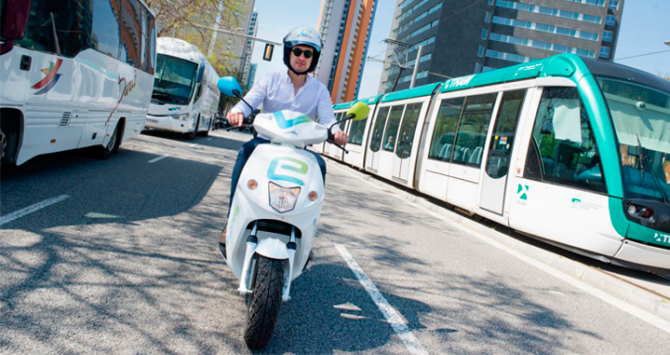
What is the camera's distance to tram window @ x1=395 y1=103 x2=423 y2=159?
1278 centimetres

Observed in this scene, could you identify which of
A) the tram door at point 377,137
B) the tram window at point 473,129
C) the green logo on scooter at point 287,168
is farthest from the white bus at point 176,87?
the green logo on scooter at point 287,168

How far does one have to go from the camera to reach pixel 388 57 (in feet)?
326

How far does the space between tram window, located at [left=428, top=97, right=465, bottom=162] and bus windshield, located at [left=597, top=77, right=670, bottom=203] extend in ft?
12.1

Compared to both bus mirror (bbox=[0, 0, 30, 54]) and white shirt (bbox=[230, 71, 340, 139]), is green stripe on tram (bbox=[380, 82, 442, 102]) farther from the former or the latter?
bus mirror (bbox=[0, 0, 30, 54])

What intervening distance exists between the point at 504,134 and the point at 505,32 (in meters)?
75.2

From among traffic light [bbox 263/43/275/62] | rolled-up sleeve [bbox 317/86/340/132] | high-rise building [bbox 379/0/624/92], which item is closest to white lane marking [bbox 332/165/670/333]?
rolled-up sleeve [bbox 317/86/340/132]

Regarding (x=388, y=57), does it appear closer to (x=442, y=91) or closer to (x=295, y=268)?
(x=442, y=91)

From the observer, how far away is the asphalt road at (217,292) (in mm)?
2752

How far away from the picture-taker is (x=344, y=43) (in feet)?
436

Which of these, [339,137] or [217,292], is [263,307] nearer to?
[217,292]

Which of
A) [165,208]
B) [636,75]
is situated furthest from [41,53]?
[636,75]

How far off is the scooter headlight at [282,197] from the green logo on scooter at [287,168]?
0.06 meters

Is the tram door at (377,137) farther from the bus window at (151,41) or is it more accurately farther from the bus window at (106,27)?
the bus window at (106,27)

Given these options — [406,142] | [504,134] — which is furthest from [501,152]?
[406,142]
